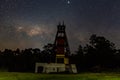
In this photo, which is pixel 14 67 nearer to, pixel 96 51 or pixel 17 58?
pixel 17 58

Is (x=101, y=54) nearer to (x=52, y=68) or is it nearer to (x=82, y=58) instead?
(x=82, y=58)

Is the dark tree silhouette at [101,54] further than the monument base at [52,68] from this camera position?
Yes

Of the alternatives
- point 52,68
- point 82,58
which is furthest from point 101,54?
point 52,68

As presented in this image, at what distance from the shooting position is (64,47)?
63.4 meters

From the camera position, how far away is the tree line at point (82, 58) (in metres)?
63.0

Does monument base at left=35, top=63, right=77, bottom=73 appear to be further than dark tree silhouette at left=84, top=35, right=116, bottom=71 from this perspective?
No

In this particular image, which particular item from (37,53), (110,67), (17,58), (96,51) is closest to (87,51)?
(96,51)

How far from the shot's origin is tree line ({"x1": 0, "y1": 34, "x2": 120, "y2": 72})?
2480 inches

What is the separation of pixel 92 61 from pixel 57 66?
1376cm

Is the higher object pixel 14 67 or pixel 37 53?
pixel 37 53

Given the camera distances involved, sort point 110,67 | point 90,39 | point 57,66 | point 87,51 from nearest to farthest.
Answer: point 57,66
point 110,67
point 87,51
point 90,39

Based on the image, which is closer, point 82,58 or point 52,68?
point 52,68

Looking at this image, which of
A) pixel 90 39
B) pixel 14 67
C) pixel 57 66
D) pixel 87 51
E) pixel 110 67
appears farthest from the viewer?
pixel 90 39

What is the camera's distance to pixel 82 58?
6812 centimetres
